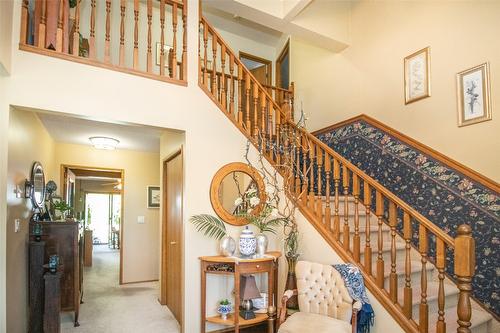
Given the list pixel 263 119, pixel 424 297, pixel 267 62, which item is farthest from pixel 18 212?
pixel 267 62

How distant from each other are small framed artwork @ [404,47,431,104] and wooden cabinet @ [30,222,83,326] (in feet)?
14.7

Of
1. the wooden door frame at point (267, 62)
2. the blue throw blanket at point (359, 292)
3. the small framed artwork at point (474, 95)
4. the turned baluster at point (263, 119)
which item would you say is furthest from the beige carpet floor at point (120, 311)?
the wooden door frame at point (267, 62)

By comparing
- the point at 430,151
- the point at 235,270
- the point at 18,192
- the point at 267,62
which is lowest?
the point at 235,270

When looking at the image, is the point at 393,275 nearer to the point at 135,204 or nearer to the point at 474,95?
the point at 474,95

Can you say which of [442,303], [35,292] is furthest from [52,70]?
[442,303]

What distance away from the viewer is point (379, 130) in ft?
14.3

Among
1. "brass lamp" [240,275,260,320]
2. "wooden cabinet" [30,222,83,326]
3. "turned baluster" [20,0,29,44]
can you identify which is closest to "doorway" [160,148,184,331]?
"brass lamp" [240,275,260,320]

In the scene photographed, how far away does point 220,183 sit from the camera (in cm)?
364

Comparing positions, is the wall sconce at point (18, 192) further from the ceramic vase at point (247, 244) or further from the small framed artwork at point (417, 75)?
the small framed artwork at point (417, 75)

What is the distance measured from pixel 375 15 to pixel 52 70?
418 cm

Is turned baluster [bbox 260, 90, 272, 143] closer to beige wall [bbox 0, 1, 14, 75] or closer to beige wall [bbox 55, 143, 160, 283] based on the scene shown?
beige wall [bbox 0, 1, 14, 75]

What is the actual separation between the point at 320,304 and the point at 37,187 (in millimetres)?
3563

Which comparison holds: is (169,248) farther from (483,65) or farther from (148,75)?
(483,65)

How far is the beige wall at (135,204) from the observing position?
6055mm
